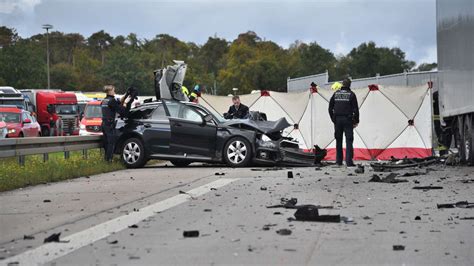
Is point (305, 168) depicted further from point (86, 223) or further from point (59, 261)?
point (59, 261)

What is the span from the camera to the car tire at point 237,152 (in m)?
18.1

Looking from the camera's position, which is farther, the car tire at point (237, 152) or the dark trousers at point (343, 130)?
the dark trousers at point (343, 130)

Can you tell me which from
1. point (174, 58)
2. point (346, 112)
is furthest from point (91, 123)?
point (174, 58)

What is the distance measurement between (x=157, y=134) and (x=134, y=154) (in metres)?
0.71

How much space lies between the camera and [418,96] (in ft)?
74.1

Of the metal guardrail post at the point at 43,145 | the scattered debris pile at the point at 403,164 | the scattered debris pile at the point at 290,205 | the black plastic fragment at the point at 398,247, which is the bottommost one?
the black plastic fragment at the point at 398,247

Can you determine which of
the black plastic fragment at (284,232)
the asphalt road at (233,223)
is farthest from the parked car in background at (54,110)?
the black plastic fragment at (284,232)

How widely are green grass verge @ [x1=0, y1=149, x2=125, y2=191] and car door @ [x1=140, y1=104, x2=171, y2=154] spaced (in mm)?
886

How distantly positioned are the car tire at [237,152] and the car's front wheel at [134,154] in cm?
191

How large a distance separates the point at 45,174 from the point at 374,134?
10568 mm

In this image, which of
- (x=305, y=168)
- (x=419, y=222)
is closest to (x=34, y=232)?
(x=419, y=222)

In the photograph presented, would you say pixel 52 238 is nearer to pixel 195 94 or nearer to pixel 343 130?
pixel 343 130

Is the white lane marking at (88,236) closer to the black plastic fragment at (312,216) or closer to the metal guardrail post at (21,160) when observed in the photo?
the black plastic fragment at (312,216)

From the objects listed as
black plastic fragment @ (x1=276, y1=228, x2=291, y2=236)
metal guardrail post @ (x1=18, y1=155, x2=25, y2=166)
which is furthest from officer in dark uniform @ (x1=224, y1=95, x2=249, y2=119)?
black plastic fragment @ (x1=276, y1=228, x2=291, y2=236)
